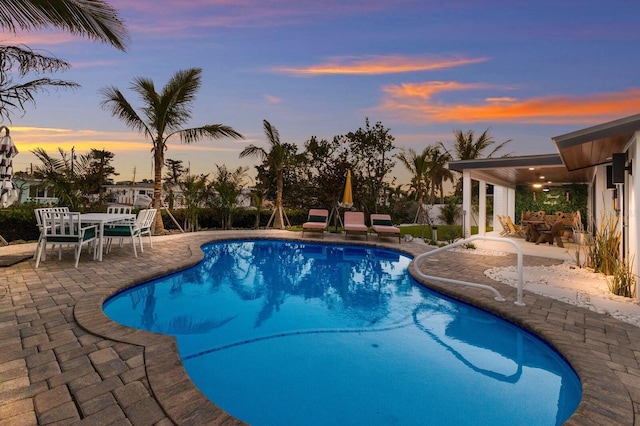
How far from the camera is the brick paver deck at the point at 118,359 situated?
2.27 meters

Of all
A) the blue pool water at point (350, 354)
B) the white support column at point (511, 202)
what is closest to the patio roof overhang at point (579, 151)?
the blue pool water at point (350, 354)

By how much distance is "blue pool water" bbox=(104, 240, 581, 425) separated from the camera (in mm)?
2889

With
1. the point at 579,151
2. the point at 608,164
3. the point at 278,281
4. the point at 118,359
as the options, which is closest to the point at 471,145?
the point at 608,164

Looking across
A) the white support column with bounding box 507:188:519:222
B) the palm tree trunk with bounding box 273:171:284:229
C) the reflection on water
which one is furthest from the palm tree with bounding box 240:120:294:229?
the white support column with bounding box 507:188:519:222

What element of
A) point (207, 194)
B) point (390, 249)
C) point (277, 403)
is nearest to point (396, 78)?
point (390, 249)

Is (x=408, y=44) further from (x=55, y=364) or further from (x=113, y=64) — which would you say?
(x=55, y=364)

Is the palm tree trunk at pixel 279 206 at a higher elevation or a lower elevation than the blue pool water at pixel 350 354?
higher

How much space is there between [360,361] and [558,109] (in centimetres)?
1276

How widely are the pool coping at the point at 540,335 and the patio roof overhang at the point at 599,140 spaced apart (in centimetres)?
259

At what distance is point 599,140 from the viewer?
5621mm

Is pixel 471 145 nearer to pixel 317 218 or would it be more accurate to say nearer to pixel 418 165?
pixel 418 165

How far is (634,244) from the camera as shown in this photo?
5156 mm

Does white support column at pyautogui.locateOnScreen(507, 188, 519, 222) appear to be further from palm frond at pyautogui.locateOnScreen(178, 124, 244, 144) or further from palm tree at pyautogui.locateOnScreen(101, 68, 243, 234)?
palm tree at pyautogui.locateOnScreen(101, 68, 243, 234)

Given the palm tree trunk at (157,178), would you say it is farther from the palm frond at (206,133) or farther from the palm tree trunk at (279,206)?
the palm tree trunk at (279,206)
